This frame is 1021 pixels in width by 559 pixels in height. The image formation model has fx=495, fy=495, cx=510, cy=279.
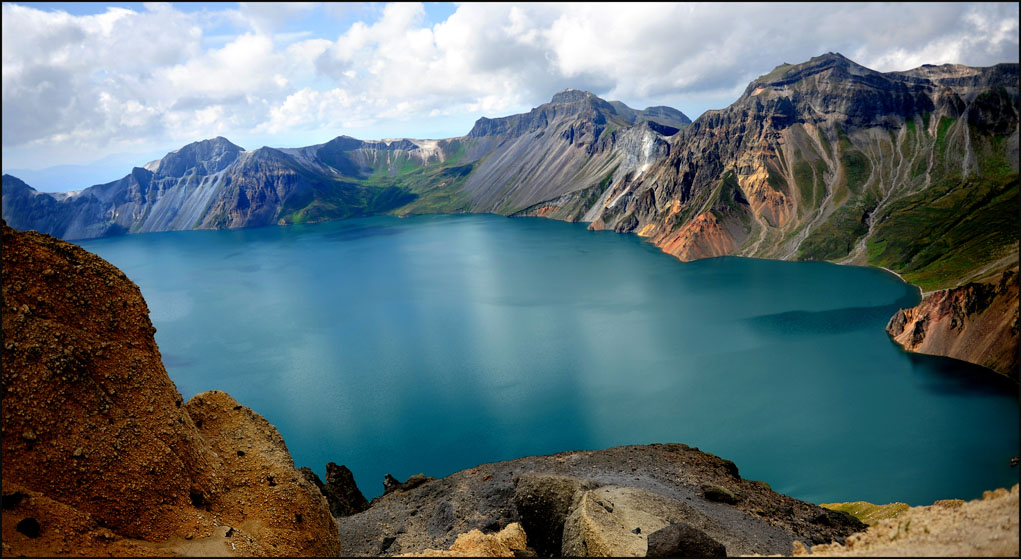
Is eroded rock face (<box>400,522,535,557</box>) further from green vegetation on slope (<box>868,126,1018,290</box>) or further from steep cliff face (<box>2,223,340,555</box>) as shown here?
green vegetation on slope (<box>868,126,1018,290</box>)

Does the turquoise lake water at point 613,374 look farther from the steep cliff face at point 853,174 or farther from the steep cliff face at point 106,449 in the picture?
the steep cliff face at point 106,449

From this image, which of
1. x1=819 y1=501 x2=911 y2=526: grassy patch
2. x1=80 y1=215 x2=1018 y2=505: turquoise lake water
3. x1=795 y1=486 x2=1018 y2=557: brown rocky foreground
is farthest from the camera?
x1=80 y1=215 x2=1018 y2=505: turquoise lake water

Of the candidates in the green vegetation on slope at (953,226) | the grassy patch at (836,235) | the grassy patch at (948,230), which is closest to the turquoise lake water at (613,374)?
the grassy patch at (836,235)

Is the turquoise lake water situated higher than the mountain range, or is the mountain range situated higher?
the mountain range

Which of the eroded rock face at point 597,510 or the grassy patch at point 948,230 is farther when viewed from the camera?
the grassy patch at point 948,230

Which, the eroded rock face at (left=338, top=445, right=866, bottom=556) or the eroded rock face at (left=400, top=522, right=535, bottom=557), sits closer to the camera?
the eroded rock face at (left=400, top=522, right=535, bottom=557)

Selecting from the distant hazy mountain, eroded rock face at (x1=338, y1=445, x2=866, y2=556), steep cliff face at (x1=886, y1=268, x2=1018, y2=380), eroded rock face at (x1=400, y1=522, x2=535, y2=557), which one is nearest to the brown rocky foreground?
eroded rock face at (x1=338, y1=445, x2=866, y2=556)

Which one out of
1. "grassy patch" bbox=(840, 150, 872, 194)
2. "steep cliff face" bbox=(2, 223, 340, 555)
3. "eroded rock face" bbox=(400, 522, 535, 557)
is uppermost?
"grassy patch" bbox=(840, 150, 872, 194)

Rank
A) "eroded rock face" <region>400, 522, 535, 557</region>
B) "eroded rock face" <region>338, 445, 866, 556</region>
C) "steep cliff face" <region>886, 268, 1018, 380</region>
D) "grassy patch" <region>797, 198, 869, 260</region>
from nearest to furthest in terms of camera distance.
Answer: "eroded rock face" <region>400, 522, 535, 557</region>, "eroded rock face" <region>338, 445, 866, 556</region>, "steep cliff face" <region>886, 268, 1018, 380</region>, "grassy patch" <region>797, 198, 869, 260</region>
